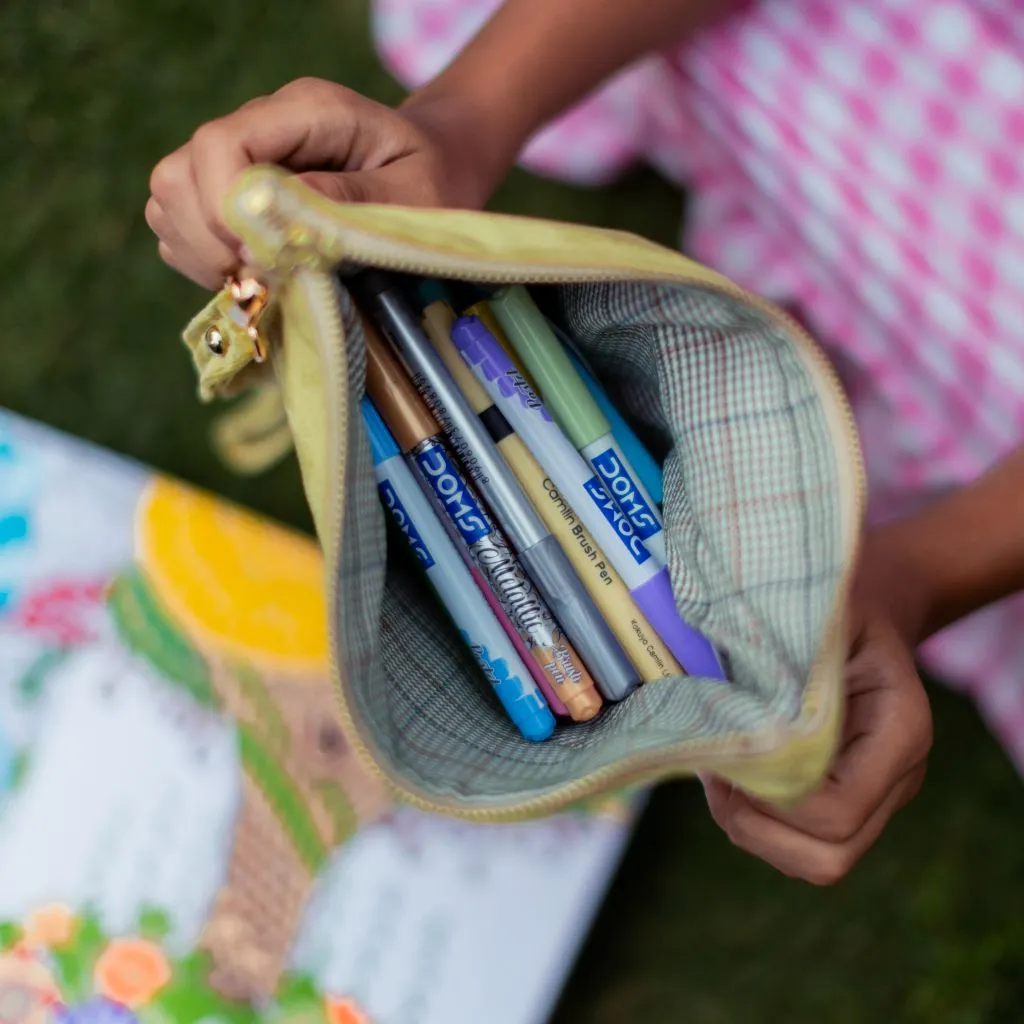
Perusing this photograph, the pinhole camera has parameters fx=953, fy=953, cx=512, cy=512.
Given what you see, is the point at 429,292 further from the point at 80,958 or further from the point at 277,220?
the point at 80,958

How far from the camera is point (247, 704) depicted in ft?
1.86

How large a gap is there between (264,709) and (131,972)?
16cm

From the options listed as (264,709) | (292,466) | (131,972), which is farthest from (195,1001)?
(292,466)

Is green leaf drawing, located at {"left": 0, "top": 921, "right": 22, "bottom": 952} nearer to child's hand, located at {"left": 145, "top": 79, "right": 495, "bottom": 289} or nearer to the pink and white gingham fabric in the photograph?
child's hand, located at {"left": 145, "top": 79, "right": 495, "bottom": 289}

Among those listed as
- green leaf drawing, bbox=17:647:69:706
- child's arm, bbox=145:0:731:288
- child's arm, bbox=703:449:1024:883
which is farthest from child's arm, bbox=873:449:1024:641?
green leaf drawing, bbox=17:647:69:706

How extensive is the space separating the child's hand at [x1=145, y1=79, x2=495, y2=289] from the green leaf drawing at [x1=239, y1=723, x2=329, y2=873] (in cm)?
31

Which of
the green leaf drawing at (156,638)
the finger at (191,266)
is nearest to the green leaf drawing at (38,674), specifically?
the green leaf drawing at (156,638)

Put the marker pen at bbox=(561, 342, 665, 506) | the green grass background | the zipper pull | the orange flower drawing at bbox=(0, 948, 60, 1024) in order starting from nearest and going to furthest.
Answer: the zipper pull, the marker pen at bbox=(561, 342, 665, 506), the orange flower drawing at bbox=(0, 948, 60, 1024), the green grass background

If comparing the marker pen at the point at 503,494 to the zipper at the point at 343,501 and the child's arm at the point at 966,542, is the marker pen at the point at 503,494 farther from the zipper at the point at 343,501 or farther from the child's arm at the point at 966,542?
the child's arm at the point at 966,542

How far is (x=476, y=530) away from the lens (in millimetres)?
323

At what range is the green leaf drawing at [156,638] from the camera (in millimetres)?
567

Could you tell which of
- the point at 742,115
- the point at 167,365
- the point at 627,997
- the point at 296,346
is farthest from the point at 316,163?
the point at 627,997

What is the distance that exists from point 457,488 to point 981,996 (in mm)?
582

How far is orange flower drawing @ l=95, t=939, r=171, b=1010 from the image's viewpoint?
0.52m
